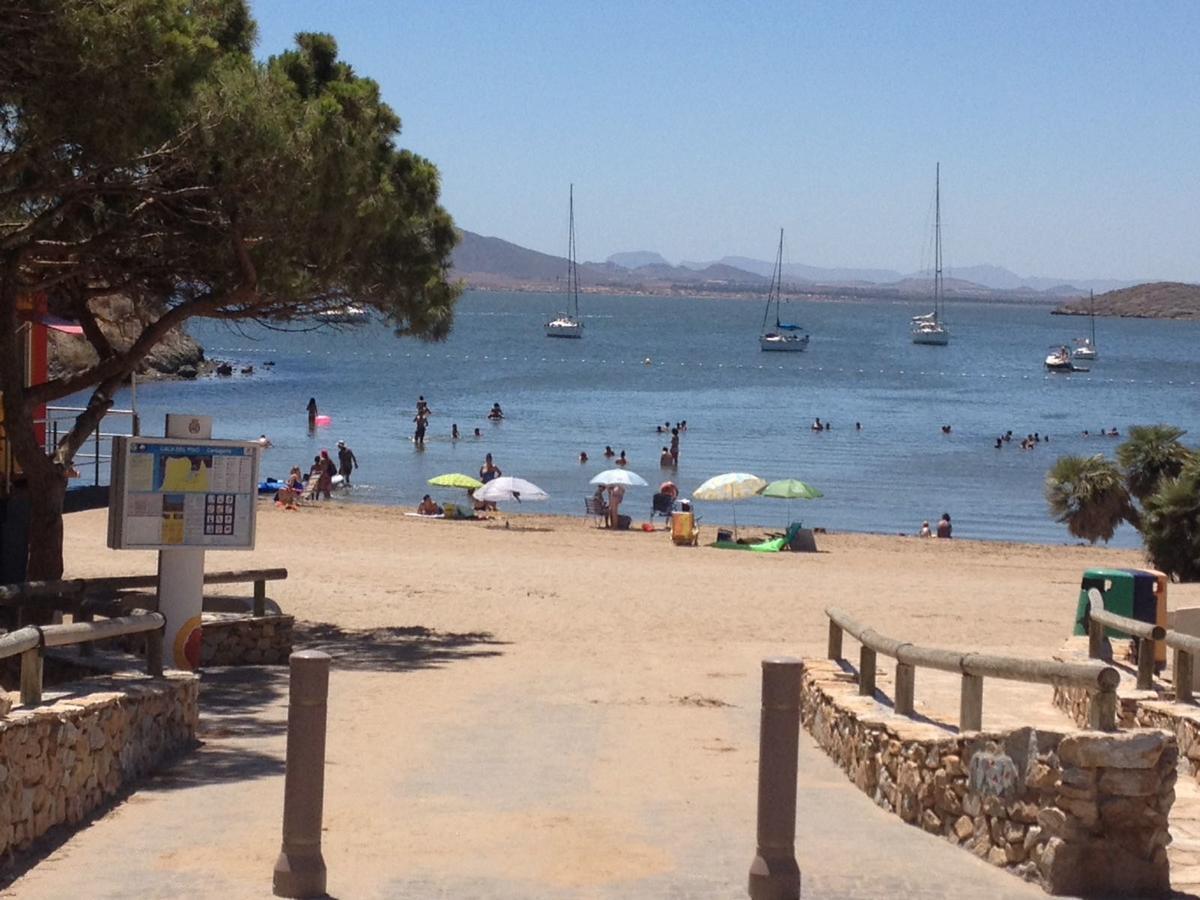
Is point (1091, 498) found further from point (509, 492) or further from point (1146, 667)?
point (1146, 667)

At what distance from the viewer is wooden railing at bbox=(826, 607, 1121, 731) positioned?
6.61m

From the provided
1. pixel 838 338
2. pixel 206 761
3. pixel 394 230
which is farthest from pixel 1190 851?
pixel 838 338

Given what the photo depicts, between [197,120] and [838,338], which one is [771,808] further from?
[838,338]

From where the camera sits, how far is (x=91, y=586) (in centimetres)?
1274

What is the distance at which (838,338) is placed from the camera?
177m

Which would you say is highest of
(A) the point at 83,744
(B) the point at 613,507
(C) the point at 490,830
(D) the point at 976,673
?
(D) the point at 976,673

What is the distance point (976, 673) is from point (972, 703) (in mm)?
144

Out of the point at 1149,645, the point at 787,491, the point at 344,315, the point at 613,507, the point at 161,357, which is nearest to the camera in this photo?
the point at 1149,645

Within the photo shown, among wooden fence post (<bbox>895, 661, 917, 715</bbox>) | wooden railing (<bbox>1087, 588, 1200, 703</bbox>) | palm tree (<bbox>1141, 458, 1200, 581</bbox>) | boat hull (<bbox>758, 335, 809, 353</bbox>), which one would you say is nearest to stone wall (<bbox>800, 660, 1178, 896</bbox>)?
wooden fence post (<bbox>895, 661, 917, 715</bbox>)

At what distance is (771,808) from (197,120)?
752cm

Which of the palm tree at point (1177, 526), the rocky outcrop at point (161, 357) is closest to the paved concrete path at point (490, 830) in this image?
the palm tree at point (1177, 526)

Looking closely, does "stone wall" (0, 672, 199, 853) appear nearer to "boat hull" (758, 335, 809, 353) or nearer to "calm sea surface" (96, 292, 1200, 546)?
"calm sea surface" (96, 292, 1200, 546)

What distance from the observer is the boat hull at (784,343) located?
13438cm

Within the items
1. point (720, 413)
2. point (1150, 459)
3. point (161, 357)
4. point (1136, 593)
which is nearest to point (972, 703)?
point (1136, 593)
